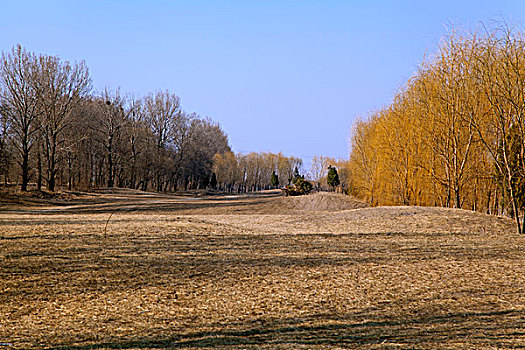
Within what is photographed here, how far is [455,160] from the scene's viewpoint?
14.1 meters

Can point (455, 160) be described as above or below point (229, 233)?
above

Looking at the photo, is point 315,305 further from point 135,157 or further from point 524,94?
point 135,157

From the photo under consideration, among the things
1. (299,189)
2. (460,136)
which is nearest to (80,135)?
(299,189)

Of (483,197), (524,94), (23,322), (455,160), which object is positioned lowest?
(23,322)

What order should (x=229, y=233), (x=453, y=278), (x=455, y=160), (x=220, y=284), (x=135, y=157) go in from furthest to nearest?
(x=135, y=157), (x=455, y=160), (x=229, y=233), (x=453, y=278), (x=220, y=284)

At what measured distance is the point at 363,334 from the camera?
176 inches

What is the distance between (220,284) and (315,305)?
154cm

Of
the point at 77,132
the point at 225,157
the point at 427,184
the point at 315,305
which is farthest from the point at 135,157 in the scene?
the point at 315,305

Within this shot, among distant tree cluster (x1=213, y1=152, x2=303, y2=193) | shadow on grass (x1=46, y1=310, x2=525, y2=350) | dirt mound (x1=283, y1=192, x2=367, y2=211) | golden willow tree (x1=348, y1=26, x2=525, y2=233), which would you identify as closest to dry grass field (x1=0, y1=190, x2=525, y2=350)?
shadow on grass (x1=46, y1=310, x2=525, y2=350)

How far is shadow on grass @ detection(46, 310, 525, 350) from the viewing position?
4117mm

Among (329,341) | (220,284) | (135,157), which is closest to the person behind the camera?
(329,341)

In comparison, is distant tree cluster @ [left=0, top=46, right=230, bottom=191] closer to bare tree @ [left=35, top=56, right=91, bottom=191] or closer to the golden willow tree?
bare tree @ [left=35, top=56, right=91, bottom=191]

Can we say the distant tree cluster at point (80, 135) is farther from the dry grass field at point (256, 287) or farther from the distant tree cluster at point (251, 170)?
the dry grass field at point (256, 287)

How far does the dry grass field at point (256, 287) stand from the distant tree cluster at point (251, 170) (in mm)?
→ 54038
